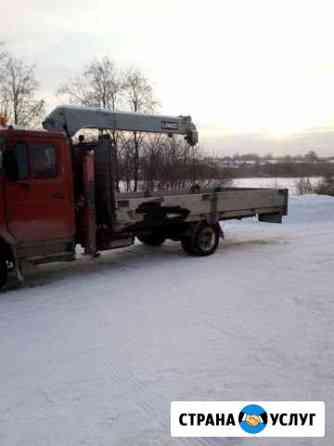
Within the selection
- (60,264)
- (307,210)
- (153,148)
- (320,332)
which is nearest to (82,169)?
(60,264)

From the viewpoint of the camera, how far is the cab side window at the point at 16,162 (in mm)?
6320

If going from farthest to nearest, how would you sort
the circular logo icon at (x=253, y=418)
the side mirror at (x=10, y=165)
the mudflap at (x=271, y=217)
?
1. the mudflap at (x=271, y=217)
2. the side mirror at (x=10, y=165)
3. the circular logo icon at (x=253, y=418)

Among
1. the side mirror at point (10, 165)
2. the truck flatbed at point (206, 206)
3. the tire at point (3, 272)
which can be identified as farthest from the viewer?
the truck flatbed at point (206, 206)

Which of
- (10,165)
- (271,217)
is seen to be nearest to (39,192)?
(10,165)

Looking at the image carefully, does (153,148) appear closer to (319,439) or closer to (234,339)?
(234,339)

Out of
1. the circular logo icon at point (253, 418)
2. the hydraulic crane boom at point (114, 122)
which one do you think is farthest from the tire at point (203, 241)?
the circular logo icon at point (253, 418)

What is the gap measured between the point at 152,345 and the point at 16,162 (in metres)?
3.60

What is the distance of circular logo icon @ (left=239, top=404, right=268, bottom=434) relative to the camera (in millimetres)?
3082

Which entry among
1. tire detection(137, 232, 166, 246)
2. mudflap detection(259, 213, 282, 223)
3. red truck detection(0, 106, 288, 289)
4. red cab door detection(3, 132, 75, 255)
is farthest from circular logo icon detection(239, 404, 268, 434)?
mudflap detection(259, 213, 282, 223)

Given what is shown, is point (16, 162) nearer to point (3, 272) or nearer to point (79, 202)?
point (79, 202)

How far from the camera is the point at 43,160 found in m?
6.77

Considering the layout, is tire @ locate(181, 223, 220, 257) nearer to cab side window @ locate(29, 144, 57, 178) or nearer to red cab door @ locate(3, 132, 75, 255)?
red cab door @ locate(3, 132, 75, 255)

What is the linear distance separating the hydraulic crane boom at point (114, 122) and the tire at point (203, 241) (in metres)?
2.05

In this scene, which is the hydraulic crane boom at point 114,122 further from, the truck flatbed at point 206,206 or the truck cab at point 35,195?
the truck flatbed at point 206,206
